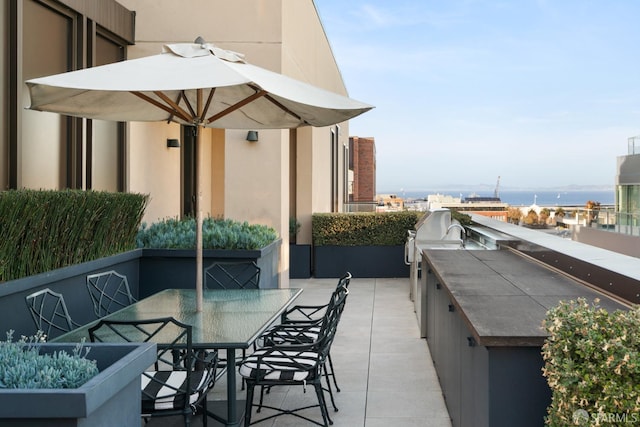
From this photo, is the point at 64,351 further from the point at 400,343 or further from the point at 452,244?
the point at 452,244

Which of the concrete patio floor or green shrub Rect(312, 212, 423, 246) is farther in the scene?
green shrub Rect(312, 212, 423, 246)

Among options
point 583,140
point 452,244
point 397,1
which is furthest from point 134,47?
point 583,140

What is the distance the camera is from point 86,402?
7.16 feet

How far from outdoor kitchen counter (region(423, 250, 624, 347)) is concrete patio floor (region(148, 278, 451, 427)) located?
101 cm

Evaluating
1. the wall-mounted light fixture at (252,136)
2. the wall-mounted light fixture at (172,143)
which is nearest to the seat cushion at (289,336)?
the wall-mounted light fixture at (252,136)

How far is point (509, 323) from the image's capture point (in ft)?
10.0

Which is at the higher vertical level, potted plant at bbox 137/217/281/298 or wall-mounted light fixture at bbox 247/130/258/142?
wall-mounted light fixture at bbox 247/130/258/142

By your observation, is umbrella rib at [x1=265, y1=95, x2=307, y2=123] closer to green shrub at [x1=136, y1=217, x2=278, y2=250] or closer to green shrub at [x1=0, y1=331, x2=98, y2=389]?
green shrub at [x1=136, y1=217, x2=278, y2=250]

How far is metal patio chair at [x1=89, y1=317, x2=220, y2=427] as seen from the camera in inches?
138

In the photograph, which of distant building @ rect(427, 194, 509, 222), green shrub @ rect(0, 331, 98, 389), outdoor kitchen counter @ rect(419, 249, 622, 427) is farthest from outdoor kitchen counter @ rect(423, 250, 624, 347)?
distant building @ rect(427, 194, 509, 222)

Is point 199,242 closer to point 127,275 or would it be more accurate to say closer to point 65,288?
point 65,288

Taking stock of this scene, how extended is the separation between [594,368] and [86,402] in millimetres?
1765

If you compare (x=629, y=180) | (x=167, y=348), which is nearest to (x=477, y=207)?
(x=629, y=180)

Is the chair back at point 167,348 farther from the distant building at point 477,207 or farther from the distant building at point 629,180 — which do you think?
the distant building at point 629,180
